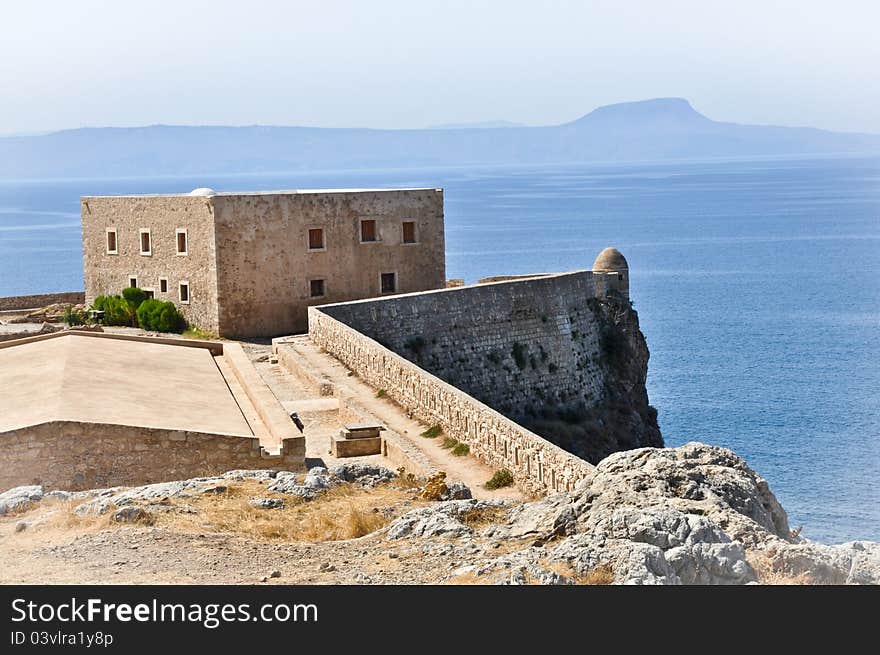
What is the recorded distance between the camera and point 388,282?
30875 mm

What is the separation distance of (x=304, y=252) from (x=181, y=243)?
323 cm

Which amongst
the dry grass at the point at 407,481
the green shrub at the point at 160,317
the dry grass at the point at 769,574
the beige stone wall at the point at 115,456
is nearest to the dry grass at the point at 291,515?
the dry grass at the point at 407,481

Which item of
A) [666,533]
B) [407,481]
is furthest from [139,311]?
[666,533]

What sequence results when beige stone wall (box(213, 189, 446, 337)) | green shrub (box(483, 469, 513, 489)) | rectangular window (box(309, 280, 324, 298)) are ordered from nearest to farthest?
green shrub (box(483, 469, 513, 489)) < beige stone wall (box(213, 189, 446, 337)) < rectangular window (box(309, 280, 324, 298))

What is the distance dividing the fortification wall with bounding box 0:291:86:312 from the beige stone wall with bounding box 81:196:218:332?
3.58 metres

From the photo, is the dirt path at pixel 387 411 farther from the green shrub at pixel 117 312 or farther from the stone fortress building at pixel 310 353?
the green shrub at pixel 117 312

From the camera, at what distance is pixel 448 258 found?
8919cm

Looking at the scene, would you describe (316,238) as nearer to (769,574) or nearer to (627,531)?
(627,531)

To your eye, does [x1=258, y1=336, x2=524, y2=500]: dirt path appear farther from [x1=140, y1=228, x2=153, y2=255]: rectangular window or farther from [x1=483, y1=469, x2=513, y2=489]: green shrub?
[x1=140, y1=228, x2=153, y2=255]: rectangular window

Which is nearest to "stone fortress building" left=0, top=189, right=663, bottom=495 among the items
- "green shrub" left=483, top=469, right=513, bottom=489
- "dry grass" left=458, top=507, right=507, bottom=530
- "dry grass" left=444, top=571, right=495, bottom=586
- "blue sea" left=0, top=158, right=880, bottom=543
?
"green shrub" left=483, top=469, right=513, bottom=489

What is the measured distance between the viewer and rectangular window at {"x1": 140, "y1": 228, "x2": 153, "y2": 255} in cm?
3092
